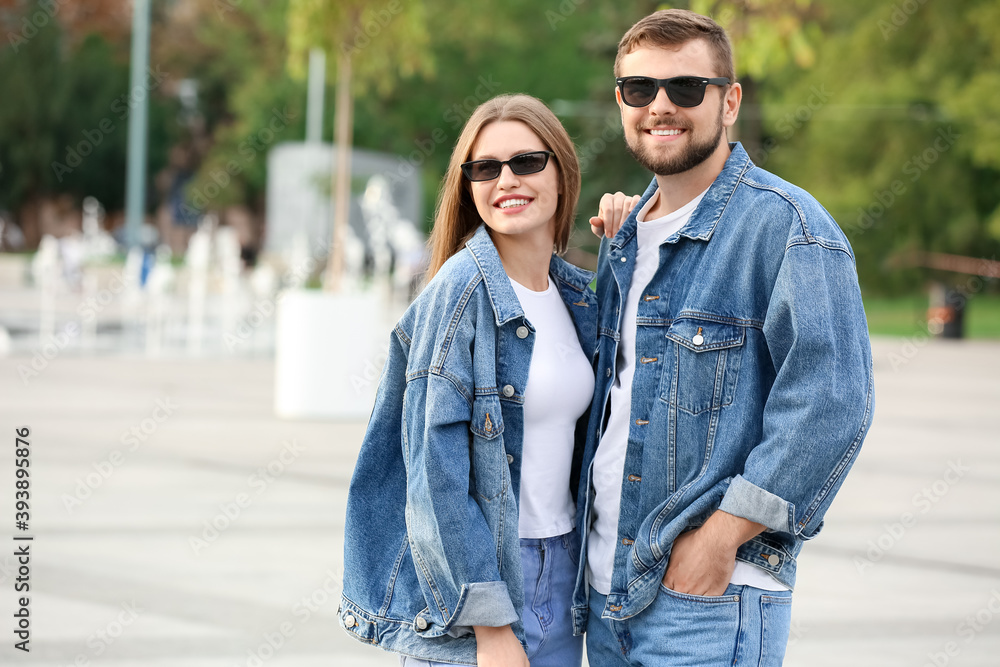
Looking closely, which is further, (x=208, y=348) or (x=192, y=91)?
(x=192, y=91)

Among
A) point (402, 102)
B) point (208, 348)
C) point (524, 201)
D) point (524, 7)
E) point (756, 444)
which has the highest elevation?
point (524, 7)

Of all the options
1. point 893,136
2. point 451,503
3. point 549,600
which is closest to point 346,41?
point 549,600

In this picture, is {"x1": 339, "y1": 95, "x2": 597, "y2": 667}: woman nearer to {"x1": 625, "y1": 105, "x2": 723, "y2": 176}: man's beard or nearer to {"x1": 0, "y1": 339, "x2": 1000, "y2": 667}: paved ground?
{"x1": 625, "y1": 105, "x2": 723, "y2": 176}: man's beard

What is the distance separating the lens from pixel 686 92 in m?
2.46

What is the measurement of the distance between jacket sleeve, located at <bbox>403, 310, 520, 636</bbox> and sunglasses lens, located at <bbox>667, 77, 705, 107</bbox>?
0.66m

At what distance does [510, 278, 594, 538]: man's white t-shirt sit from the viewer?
2520 millimetres

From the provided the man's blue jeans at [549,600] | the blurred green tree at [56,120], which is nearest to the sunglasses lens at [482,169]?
the man's blue jeans at [549,600]

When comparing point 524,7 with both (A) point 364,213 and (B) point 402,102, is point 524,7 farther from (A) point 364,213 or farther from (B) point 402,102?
(A) point 364,213

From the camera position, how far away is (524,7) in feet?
140

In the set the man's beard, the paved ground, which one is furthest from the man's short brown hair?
the paved ground

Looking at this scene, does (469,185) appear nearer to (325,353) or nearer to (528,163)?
(528,163)

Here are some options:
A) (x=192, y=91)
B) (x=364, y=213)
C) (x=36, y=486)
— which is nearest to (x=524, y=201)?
(x=36, y=486)

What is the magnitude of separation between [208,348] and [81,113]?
112 feet

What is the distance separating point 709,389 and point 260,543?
4162mm
